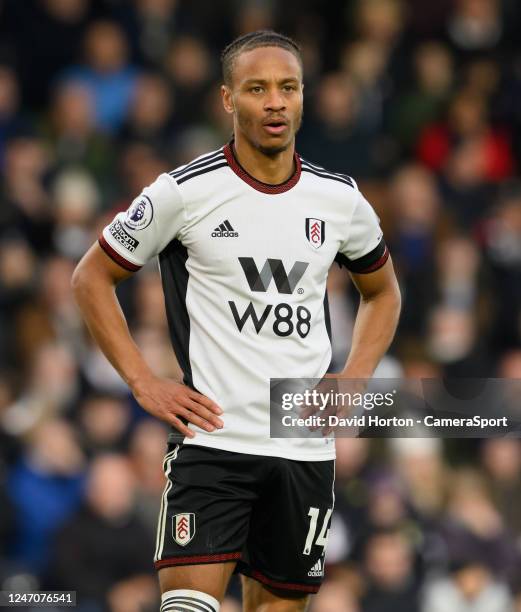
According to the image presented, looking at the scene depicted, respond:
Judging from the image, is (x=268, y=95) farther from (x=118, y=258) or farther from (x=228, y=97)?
(x=118, y=258)

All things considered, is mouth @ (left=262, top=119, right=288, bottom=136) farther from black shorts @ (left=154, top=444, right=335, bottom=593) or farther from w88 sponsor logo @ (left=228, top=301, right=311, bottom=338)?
black shorts @ (left=154, top=444, right=335, bottom=593)

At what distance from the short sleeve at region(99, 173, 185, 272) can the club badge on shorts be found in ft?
2.91

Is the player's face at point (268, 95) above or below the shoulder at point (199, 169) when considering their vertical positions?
above

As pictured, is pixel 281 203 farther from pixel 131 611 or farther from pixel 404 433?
pixel 131 611

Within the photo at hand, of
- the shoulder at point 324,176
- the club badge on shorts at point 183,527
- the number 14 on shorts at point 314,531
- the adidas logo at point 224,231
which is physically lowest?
the club badge on shorts at point 183,527

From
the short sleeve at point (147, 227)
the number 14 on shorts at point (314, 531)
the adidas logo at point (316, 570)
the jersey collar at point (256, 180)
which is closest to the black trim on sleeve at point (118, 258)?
the short sleeve at point (147, 227)

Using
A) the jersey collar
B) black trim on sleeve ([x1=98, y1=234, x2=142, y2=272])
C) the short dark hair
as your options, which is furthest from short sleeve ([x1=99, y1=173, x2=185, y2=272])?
the short dark hair

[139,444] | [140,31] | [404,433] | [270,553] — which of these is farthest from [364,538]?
[140,31]

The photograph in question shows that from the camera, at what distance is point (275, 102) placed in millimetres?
5254

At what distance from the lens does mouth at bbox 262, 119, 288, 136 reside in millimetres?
5312

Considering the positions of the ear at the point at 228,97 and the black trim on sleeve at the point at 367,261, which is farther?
the black trim on sleeve at the point at 367,261

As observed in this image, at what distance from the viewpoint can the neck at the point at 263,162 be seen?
17.8ft

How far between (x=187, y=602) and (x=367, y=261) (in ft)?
4.84

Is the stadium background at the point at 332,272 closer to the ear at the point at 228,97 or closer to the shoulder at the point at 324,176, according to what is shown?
the shoulder at the point at 324,176
